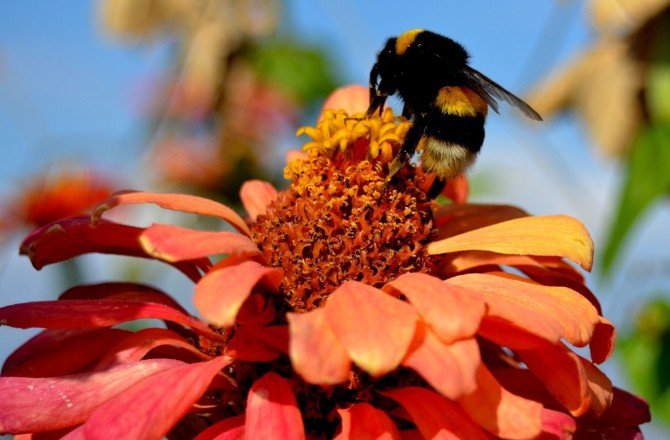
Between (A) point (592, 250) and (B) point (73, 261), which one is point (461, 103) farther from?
(B) point (73, 261)

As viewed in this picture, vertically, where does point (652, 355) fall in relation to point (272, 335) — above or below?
below

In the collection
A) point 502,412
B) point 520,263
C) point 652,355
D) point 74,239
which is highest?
point 74,239

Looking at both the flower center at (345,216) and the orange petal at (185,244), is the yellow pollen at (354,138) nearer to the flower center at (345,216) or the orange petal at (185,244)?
the flower center at (345,216)

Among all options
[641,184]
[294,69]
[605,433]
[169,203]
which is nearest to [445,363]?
[605,433]

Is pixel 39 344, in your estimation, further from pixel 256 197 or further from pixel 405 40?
pixel 405 40

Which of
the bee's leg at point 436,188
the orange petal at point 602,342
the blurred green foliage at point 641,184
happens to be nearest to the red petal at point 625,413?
the orange petal at point 602,342

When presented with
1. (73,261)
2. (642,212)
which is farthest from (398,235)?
(73,261)

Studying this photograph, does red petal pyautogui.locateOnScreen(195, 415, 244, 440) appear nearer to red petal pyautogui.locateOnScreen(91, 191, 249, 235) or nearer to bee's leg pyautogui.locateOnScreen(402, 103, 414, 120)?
red petal pyautogui.locateOnScreen(91, 191, 249, 235)
